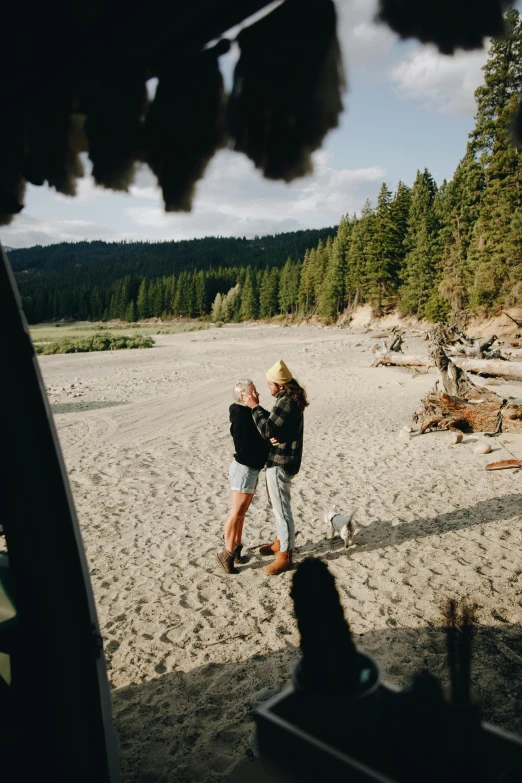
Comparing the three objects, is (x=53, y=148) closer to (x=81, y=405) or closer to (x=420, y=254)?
(x=81, y=405)

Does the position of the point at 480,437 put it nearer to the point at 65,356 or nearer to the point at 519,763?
the point at 519,763

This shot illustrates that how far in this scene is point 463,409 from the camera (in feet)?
36.8

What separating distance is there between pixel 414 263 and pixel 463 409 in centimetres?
4051

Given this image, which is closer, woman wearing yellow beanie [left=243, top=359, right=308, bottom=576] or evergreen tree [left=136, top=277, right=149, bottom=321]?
woman wearing yellow beanie [left=243, top=359, right=308, bottom=576]

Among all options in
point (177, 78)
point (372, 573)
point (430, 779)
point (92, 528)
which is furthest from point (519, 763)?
point (92, 528)

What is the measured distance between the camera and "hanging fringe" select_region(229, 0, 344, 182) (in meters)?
1.35

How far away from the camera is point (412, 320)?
49.5m

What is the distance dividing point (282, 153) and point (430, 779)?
164 cm

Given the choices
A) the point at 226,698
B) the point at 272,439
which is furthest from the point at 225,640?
the point at 272,439

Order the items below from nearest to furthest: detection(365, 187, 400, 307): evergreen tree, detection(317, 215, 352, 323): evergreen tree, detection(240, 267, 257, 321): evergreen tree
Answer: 1. detection(365, 187, 400, 307): evergreen tree
2. detection(317, 215, 352, 323): evergreen tree
3. detection(240, 267, 257, 321): evergreen tree

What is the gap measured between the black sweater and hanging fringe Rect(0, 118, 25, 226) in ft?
11.3

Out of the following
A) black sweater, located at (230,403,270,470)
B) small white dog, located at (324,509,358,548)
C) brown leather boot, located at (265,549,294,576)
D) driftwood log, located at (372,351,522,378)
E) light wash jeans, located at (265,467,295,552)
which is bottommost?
brown leather boot, located at (265,549,294,576)

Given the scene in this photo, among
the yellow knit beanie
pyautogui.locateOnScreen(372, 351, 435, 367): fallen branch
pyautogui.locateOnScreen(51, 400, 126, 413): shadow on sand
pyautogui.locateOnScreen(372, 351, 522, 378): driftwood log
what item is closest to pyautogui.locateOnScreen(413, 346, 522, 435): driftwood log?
pyautogui.locateOnScreen(372, 351, 522, 378): driftwood log

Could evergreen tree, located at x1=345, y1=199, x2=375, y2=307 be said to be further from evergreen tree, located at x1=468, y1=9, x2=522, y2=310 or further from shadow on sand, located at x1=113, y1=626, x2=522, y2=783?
shadow on sand, located at x1=113, y1=626, x2=522, y2=783
